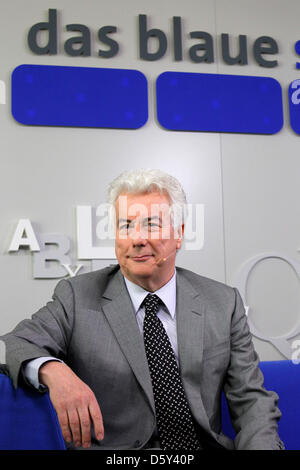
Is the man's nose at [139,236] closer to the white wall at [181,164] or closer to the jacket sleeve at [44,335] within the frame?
the jacket sleeve at [44,335]

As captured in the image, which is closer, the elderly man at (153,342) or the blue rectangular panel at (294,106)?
the elderly man at (153,342)

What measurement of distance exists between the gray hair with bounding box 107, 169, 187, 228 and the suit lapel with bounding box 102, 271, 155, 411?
0.95ft

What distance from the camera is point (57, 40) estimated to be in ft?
10.7

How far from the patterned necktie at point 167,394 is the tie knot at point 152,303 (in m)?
0.03

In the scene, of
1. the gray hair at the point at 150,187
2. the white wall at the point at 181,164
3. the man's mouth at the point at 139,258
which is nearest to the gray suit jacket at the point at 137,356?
the man's mouth at the point at 139,258

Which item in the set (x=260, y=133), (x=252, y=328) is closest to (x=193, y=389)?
(x=252, y=328)

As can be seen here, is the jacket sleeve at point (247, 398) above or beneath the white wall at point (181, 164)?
beneath

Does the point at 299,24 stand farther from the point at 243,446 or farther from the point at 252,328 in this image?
the point at 243,446

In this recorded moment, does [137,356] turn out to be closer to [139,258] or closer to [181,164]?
[139,258]

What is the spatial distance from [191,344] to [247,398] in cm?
24

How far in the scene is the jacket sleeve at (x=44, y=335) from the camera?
4.99ft

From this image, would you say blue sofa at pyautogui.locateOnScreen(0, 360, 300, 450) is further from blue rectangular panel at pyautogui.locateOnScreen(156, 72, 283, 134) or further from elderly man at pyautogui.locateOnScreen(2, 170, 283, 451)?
blue rectangular panel at pyautogui.locateOnScreen(156, 72, 283, 134)

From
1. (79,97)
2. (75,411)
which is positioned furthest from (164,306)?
(79,97)

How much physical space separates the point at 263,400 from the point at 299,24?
8.94 feet
